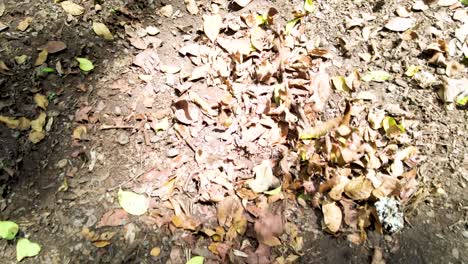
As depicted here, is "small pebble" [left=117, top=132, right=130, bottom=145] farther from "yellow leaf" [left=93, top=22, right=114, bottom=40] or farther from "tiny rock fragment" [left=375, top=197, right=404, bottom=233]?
"tiny rock fragment" [left=375, top=197, right=404, bottom=233]

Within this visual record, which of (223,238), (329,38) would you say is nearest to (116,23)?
(329,38)

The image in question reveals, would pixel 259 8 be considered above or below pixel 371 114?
above

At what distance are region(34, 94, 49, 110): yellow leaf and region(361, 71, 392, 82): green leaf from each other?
2.04m

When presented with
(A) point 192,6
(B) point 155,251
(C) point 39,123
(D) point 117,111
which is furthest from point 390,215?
(C) point 39,123

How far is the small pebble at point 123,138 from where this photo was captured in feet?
7.99

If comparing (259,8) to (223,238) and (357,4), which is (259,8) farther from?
(223,238)

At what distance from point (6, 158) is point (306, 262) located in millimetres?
1798

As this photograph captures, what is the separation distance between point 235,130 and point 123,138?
2.26 feet

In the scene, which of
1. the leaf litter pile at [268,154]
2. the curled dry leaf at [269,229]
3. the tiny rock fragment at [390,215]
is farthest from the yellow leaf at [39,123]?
the tiny rock fragment at [390,215]

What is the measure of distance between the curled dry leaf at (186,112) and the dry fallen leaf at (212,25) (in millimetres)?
568

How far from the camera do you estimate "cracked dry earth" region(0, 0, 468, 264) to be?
2.11 meters

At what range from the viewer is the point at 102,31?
9.32 ft

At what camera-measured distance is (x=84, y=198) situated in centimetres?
225

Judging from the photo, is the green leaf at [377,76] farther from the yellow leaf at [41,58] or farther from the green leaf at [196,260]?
the yellow leaf at [41,58]
